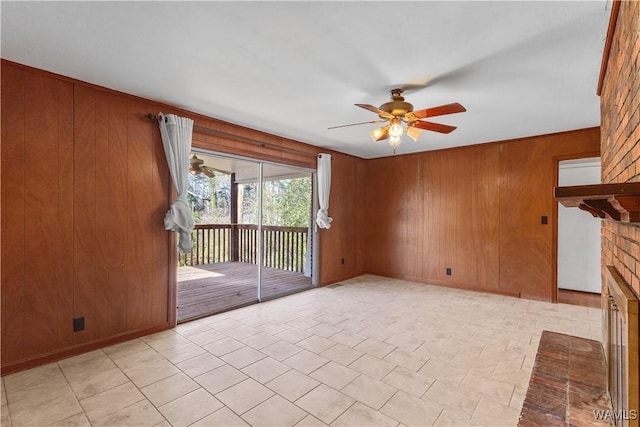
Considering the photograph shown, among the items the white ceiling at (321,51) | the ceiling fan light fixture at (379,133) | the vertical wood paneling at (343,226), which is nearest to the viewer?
the white ceiling at (321,51)

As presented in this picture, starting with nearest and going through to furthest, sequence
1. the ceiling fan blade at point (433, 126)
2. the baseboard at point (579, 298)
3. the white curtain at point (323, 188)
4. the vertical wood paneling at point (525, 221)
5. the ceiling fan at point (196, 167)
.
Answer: the ceiling fan blade at point (433, 126)
the baseboard at point (579, 298)
the vertical wood paneling at point (525, 221)
the ceiling fan at point (196, 167)
the white curtain at point (323, 188)

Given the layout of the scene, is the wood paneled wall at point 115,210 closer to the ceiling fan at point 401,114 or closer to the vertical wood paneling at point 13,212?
the vertical wood paneling at point 13,212

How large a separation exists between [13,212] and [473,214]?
5786 millimetres

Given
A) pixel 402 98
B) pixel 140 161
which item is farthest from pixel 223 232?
pixel 402 98

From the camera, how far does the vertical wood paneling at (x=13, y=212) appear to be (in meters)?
2.36

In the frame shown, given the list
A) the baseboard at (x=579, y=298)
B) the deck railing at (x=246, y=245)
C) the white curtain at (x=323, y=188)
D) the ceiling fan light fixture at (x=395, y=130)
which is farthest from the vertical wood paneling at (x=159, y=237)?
the baseboard at (x=579, y=298)

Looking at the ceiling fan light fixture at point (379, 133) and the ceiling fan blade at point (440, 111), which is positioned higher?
the ceiling fan blade at point (440, 111)

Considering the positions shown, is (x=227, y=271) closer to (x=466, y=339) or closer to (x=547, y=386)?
(x=466, y=339)

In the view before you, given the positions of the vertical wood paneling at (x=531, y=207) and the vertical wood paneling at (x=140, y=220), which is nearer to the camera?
the vertical wood paneling at (x=140, y=220)

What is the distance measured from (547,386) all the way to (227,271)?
5.44m

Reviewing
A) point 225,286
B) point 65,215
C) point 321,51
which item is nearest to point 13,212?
point 65,215

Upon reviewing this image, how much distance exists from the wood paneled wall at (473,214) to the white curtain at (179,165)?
4010 mm

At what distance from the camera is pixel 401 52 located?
2.21 metres

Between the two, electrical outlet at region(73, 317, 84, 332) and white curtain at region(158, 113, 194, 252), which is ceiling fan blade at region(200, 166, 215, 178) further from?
electrical outlet at region(73, 317, 84, 332)
